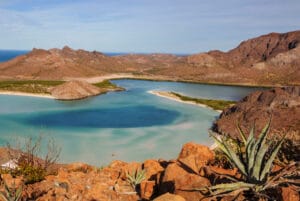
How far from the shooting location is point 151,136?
3738 centimetres

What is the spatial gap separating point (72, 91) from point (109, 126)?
35.9 meters

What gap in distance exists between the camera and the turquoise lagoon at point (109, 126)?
3097cm

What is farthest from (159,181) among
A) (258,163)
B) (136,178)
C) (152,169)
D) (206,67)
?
(206,67)

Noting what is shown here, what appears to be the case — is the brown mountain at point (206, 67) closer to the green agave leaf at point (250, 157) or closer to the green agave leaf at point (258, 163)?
the green agave leaf at point (250, 157)

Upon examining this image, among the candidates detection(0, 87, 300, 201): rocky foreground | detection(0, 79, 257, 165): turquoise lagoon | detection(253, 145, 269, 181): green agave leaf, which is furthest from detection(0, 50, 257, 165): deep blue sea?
detection(253, 145, 269, 181): green agave leaf

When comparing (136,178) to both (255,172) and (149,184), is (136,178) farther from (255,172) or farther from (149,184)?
(255,172)

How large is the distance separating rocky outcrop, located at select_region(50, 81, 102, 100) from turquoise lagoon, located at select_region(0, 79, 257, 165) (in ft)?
16.9

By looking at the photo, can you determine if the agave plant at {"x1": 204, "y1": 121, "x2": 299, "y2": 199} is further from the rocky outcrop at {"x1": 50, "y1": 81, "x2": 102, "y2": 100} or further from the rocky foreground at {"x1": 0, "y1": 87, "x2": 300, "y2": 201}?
the rocky outcrop at {"x1": 50, "y1": 81, "x2": 102, "y2": 100}

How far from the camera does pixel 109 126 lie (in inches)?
1679

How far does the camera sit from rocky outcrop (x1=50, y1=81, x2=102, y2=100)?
242 feet

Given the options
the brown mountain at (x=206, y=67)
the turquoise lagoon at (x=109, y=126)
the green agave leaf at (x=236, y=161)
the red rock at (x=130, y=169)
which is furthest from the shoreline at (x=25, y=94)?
the green agave leaf at (x=236, y=161)

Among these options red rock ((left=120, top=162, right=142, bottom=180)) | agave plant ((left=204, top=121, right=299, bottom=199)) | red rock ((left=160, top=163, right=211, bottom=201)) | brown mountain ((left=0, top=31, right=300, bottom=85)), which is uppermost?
brown mountain ((left=0, top=31, right=300, bottom=85))

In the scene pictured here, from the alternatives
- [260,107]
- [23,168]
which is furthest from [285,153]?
[260,107]

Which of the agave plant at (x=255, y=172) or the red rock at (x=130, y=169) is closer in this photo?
the agave plant at (x=255, y=172)
